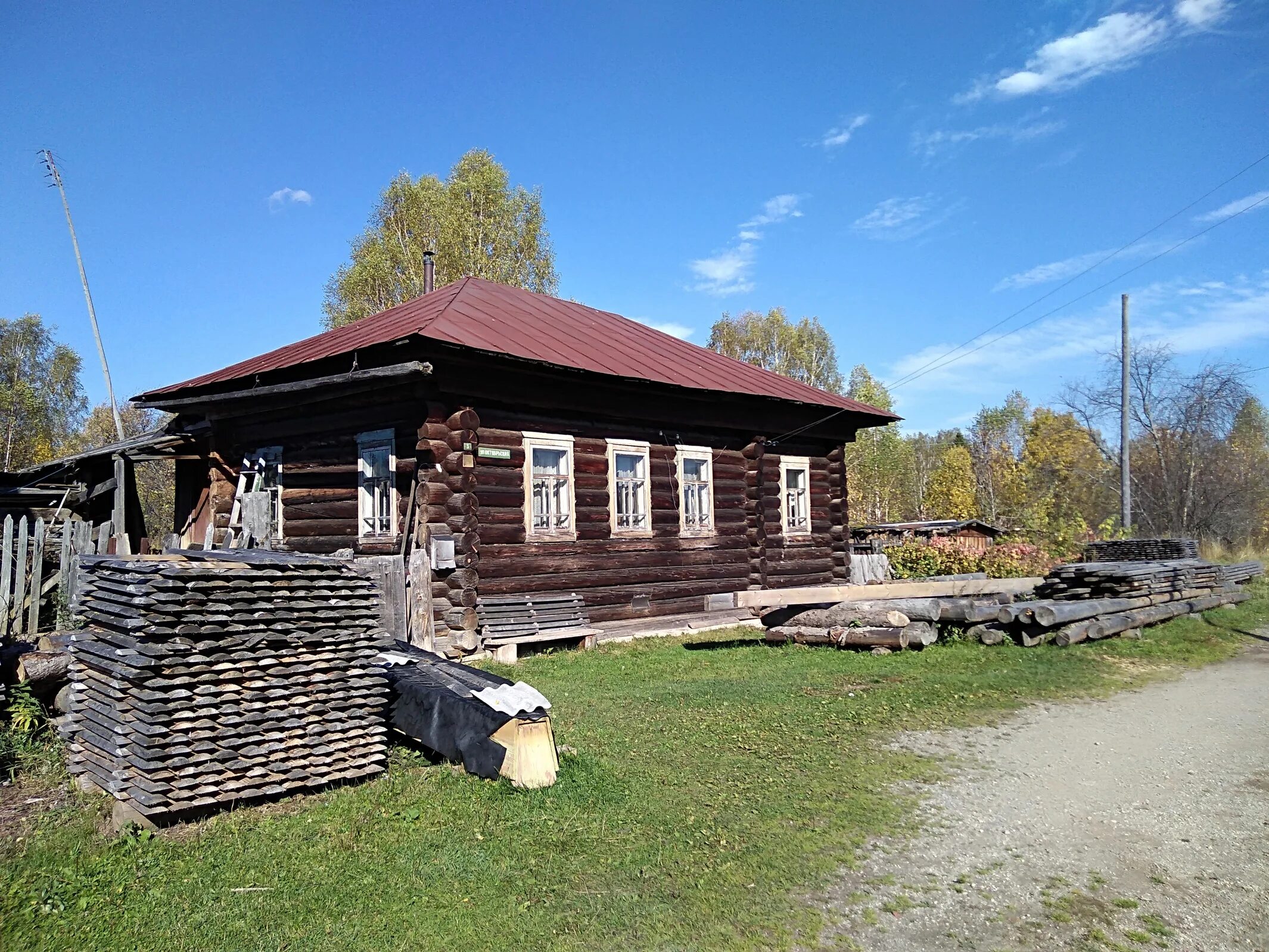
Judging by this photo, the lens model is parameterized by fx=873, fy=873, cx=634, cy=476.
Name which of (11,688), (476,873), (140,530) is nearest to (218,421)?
(140,530)

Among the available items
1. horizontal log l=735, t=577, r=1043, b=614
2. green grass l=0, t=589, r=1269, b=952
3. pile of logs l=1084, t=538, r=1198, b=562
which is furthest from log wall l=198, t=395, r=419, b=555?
pile of logs l=1084, t=538, r=1198, b=562

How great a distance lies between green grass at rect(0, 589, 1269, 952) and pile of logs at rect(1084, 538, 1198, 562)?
1609 cm

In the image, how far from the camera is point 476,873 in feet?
14.8

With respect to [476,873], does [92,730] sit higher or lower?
higher

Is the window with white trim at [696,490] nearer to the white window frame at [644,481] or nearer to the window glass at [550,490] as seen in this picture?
the white window frame at [644,481]

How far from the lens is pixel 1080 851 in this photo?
4.81 meters

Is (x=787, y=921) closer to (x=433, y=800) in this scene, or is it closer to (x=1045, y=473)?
(x=433, y=800)

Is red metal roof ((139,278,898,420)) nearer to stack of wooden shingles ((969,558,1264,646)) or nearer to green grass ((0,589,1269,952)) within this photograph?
stack of wooden shingles ((969,558,1264,646))

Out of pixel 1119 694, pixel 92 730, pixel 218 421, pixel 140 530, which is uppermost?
pixel 218 421

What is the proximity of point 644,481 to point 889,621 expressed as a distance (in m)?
4.77

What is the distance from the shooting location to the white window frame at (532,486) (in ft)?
43.0

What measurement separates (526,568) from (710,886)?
352 inches

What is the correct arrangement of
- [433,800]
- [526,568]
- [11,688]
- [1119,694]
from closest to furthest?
[433,800]
[11,688]
[1119,694]
[526,568]

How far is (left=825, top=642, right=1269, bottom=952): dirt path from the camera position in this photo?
388 centimetres
